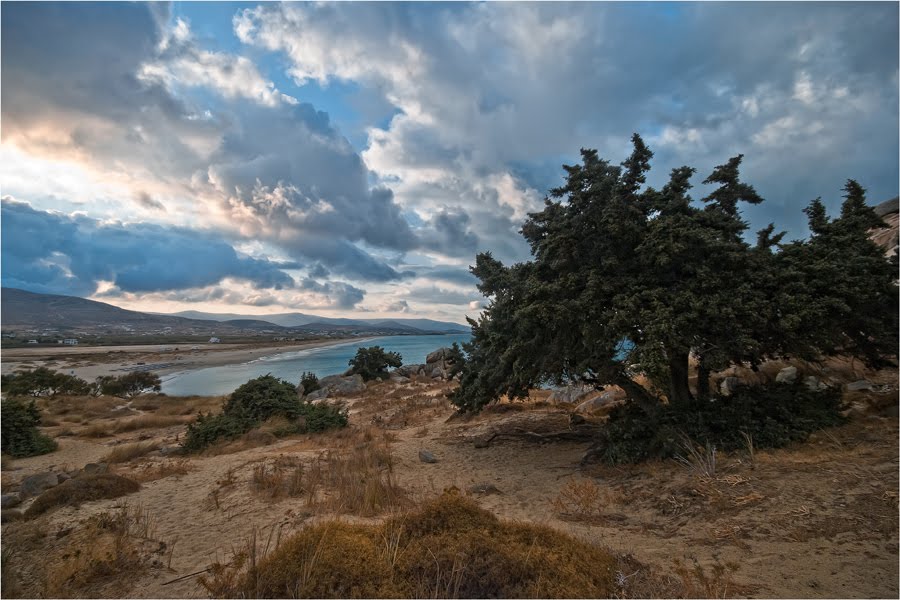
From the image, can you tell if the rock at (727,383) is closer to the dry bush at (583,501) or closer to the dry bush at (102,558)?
the dry bush at (583,501)

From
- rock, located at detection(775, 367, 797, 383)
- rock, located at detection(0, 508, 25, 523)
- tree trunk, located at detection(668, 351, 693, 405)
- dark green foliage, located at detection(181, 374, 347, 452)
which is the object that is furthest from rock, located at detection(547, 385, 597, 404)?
rock, located at detection(0, 508, 25, 523)

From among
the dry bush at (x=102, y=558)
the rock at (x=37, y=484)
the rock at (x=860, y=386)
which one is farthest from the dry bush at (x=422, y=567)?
the rock at (x=860, y=386)

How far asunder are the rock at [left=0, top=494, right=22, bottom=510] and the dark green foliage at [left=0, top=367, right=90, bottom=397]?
31258mm

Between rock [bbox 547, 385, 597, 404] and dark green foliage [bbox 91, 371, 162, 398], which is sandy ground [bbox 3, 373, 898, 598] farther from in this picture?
dark green foliage [bbox 91, 371, 162, 398]

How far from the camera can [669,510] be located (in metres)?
7.00

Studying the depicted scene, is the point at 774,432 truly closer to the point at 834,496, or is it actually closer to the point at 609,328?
the point at 834,496

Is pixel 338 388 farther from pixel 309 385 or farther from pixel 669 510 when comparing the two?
pixel 669 510

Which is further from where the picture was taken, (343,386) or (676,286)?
(343,386)

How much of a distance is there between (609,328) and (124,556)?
9.26 m

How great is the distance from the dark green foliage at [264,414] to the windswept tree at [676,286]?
36.3 ft

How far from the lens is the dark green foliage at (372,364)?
37812mm

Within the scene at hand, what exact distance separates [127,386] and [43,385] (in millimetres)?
5770

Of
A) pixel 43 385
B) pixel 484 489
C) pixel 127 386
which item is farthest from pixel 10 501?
pixel 127 386

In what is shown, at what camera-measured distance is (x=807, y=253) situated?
9141mm
